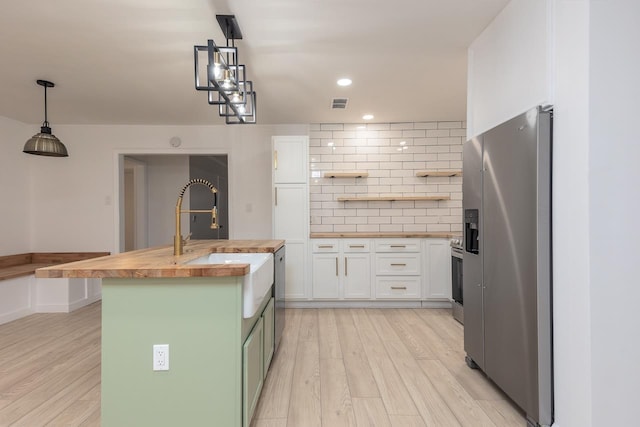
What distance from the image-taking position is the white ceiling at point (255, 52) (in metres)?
2.10

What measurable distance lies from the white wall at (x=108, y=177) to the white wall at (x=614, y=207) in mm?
3575

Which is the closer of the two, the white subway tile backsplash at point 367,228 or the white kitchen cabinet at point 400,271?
the white kitchen cabinet at point 400,271

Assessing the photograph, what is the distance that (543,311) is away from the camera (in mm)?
1674

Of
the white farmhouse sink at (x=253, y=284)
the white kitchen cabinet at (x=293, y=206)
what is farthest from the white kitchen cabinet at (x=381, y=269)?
the white farmhouse sink at (x=253, y=284)

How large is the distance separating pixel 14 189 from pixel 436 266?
571cm

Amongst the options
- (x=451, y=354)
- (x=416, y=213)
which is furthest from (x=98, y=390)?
(x=416, y=213)

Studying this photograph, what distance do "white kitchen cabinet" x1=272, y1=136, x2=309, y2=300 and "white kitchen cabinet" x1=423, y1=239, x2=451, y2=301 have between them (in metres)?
1.53

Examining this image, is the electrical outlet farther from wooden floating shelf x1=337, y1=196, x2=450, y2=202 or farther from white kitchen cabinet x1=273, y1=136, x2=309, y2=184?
wooden floating shelf x1=337, y1=196, x2=450, y2=202

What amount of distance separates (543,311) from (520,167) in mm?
766

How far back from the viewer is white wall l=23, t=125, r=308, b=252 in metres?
4.67

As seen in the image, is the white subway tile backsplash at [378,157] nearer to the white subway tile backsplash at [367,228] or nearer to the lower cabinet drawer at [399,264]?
the white subway tile backsplash at [367,228]

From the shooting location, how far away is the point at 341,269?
13.8 feet

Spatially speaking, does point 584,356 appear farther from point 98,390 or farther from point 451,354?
point 98,390

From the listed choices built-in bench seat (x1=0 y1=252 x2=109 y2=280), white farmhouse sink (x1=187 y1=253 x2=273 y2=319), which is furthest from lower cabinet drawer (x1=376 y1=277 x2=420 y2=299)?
built-in bench seat (x1=0 y1=252 x2=109 y2=280)
